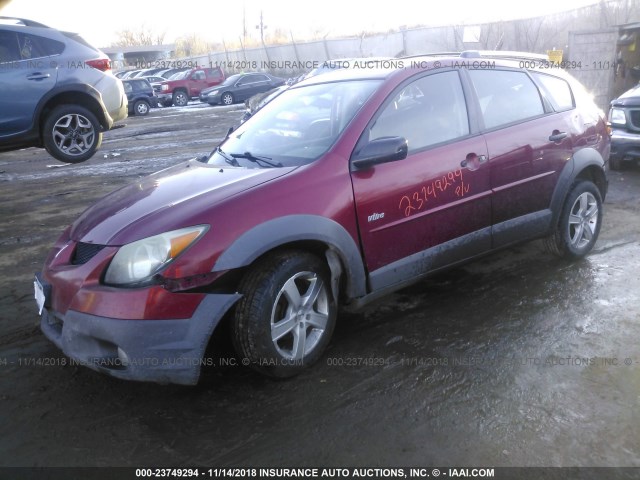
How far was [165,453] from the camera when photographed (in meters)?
2.67

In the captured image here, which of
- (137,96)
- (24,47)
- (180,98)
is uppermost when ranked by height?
(24,47)

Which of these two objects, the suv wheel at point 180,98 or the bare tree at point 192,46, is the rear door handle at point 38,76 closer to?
the suv wheel at point 180,98

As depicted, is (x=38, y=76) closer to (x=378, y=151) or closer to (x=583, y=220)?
(x=378, y=151)

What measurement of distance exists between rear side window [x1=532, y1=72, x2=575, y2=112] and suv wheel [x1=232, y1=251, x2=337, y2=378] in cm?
254

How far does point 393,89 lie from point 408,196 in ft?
2.30

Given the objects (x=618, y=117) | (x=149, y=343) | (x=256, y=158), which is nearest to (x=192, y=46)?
(x=618, y=117)

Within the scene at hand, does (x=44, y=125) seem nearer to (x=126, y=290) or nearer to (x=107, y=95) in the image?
(x=107, y=95)

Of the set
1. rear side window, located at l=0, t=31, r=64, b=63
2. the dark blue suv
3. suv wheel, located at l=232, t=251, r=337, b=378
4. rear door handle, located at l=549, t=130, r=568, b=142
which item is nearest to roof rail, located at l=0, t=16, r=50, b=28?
rear side window, located at l=0, t=31, r=64, b=63

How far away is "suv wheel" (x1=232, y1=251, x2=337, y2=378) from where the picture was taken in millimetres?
2980

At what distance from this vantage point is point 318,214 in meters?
3.20

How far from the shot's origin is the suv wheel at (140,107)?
2228 centimetres

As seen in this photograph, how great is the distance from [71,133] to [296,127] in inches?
198

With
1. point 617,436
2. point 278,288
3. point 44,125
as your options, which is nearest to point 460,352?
point 617,436

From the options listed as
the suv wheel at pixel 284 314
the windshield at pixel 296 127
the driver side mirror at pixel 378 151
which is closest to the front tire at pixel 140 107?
the windshield at pixel 296 127
